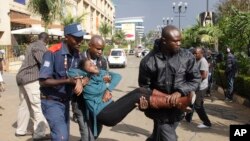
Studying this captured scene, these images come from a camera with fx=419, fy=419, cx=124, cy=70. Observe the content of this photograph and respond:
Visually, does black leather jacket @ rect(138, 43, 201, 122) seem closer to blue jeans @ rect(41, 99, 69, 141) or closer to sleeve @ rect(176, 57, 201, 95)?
sleeve @ rect(176, 57, 201, 95)

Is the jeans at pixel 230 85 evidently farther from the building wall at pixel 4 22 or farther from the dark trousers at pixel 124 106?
the building wall at pixel 4 22

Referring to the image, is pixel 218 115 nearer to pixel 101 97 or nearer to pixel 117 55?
pixel 101 97

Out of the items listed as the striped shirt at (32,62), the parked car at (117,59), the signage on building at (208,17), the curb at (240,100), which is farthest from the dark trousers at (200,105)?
the parked car at (117,59)

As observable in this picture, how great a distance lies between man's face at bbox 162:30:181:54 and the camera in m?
4.19

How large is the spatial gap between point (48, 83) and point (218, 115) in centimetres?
610

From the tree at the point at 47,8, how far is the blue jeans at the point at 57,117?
2083 centimetres

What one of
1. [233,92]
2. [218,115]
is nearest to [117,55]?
[233,92]

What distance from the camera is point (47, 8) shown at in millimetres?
25172

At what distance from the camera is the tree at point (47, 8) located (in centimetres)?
2500

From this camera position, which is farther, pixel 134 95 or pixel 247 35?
pixel 247 35

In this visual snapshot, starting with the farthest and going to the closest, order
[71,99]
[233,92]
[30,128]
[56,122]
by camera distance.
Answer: [233,92] < [30,128] < [71,99] < [56,122]

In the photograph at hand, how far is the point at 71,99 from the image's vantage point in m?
4.96

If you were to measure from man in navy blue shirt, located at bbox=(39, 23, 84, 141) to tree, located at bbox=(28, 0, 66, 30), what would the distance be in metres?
20.7

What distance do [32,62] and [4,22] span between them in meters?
22.2
